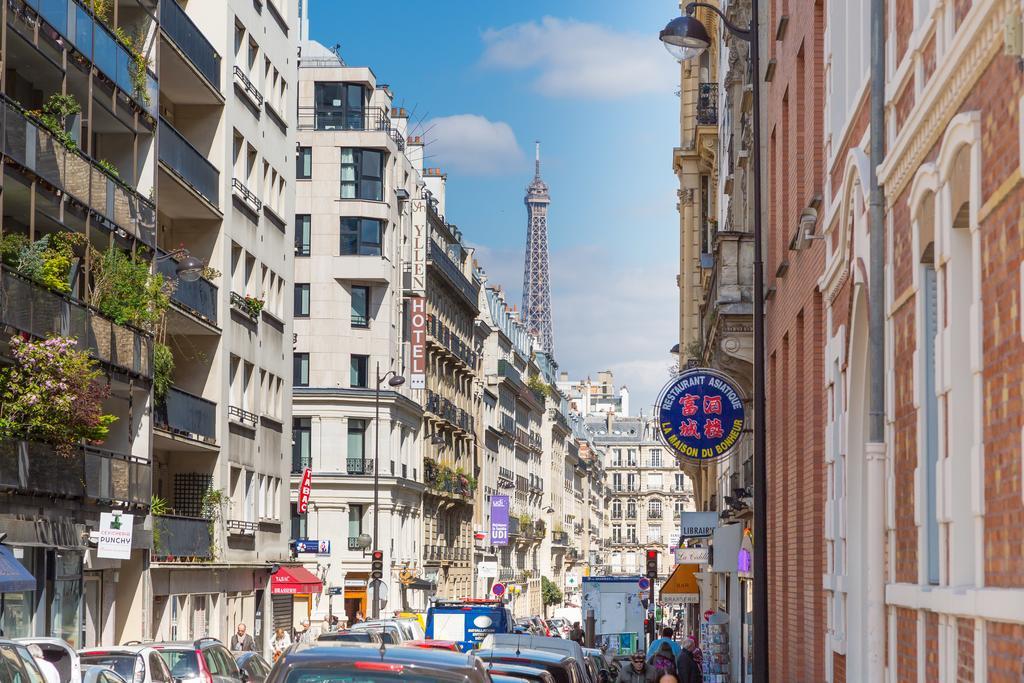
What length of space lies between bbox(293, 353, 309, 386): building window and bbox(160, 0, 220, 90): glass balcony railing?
27.9 metres

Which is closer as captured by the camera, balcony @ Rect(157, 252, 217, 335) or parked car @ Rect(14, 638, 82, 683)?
parked car @ Rect(14, 638, 82, 683)

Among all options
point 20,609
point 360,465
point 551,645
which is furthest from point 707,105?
point 551,645

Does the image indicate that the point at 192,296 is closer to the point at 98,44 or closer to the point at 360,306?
the point at 98,44

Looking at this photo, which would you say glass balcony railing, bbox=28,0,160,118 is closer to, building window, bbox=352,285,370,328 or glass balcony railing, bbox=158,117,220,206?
glass balcony railing, bbox=158,117,220,206

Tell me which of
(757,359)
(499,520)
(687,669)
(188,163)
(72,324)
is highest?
(188,163)

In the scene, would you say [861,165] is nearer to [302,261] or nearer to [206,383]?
[206,383]

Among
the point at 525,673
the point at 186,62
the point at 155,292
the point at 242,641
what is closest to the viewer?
the point at 525,673

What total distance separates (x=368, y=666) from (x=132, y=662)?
492 inches

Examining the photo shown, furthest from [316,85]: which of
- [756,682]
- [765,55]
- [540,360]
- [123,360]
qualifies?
[540,360]

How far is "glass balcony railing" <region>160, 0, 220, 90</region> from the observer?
38.8 metres

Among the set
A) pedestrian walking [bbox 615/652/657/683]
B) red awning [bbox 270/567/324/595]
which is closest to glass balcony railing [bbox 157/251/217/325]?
red awning [bbox 270/567/324/595]

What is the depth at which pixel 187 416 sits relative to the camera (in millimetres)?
40531

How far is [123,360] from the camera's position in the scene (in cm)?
3459

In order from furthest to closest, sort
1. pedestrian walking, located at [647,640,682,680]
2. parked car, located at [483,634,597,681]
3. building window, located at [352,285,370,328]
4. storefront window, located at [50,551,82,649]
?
building window, located at [352,285,370,328], storefront window, located at [50,551,82,649], pedestrian walking, located at [647,640,682,680], parked car, located at [483,634,597,681]
